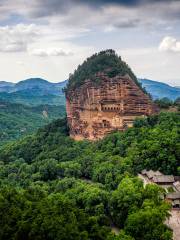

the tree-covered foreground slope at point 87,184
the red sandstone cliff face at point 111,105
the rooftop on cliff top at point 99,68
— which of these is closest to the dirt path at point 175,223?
the tree-covered foreground slope at point 87,184

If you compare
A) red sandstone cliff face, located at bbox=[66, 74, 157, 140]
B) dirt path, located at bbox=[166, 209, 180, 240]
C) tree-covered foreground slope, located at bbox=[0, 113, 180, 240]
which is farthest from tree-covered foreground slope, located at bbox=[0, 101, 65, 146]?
dirt path, located at bbox=[166, 209, 180, 240]

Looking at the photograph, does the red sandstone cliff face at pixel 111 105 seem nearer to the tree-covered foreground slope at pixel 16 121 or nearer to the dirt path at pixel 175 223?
the dirt path at pixel 175 223

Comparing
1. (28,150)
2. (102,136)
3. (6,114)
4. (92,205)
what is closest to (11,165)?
(28,150)

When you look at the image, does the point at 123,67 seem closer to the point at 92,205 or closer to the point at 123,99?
the point at 123,99

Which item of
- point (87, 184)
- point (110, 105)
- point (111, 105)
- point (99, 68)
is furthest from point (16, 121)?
point (87, 184)

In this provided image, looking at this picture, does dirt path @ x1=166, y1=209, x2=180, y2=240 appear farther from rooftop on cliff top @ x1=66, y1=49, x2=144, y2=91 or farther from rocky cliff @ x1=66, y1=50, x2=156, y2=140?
rooftop on cliff top @ x1=66, y1=49, x2=144, y2=91

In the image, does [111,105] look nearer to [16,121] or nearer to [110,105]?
[110,105]

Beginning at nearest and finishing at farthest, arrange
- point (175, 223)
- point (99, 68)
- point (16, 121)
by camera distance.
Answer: point (175, 223) → point (99, 68) → point (16, 121)
